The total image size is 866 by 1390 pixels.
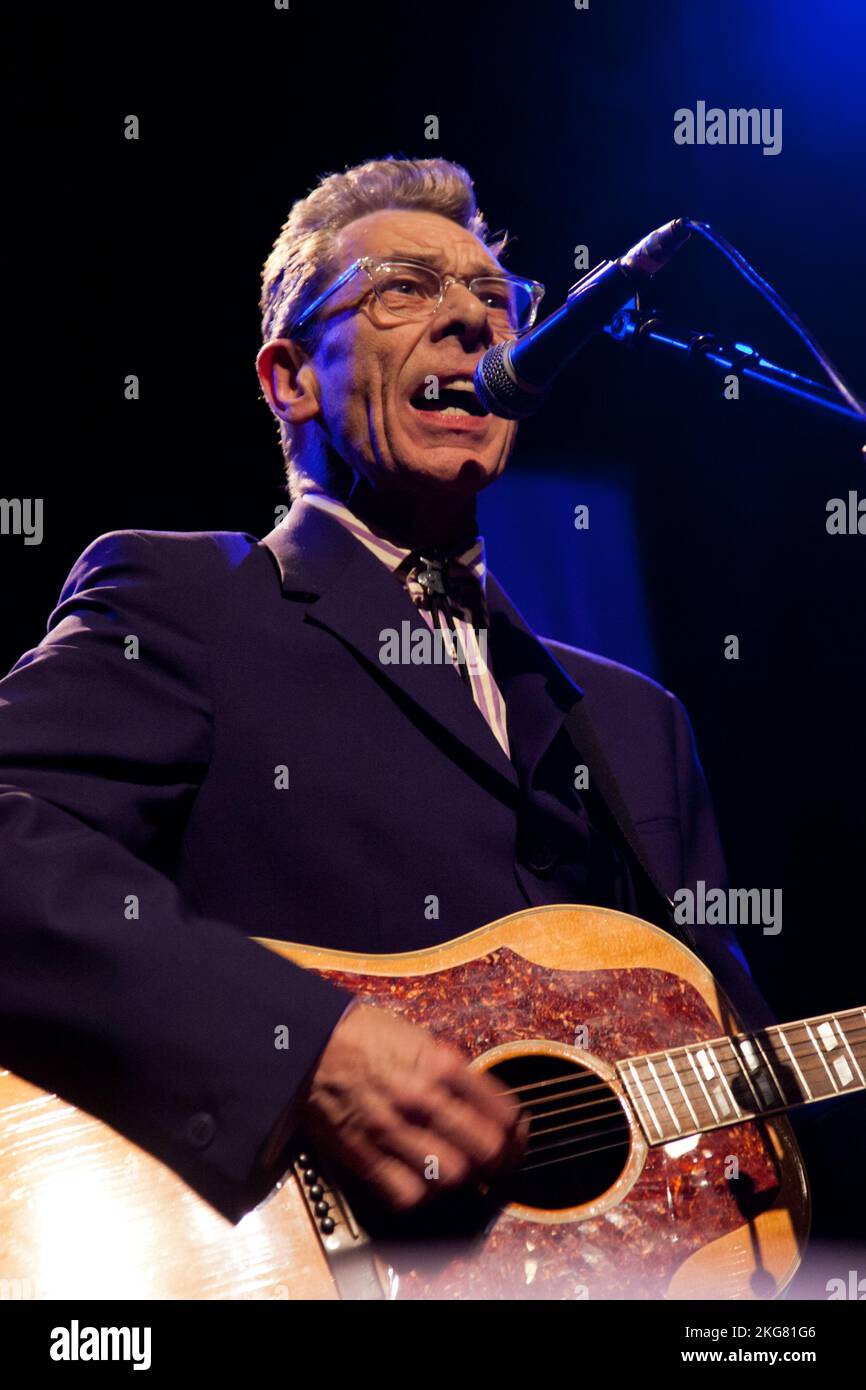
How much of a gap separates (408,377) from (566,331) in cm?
82

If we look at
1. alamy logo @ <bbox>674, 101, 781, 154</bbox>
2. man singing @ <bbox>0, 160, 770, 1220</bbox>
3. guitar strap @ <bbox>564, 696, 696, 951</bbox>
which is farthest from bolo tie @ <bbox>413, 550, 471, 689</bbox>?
alamy logo @ <bbox>674, 101, 781, 154</bbox>

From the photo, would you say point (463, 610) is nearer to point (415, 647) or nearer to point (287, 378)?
point (415, 647)

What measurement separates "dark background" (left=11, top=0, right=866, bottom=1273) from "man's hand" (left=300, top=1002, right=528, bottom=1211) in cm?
162

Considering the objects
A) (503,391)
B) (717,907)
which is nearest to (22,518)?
(503,391)

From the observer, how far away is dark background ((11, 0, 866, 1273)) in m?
2.98

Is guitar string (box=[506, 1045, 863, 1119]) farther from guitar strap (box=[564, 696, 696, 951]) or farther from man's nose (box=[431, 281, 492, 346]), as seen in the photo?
man's nose (box=[431, 281, 492, 346])

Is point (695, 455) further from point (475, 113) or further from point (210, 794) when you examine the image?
point (210, 794)

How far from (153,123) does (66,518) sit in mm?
1032

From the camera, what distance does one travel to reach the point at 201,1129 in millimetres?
1611

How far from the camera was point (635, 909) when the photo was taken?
242 cm

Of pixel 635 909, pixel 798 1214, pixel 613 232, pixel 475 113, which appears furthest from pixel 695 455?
pixel 798 1214
